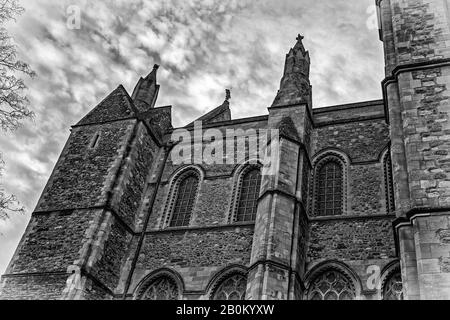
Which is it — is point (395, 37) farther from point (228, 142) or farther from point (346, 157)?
point (228, 142)

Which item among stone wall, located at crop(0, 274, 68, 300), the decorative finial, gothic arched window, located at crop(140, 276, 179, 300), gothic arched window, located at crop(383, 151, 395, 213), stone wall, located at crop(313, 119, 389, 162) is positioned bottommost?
stone wall, located at crop(0, 274, 68, 300)

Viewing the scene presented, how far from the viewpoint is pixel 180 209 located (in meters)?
16.3

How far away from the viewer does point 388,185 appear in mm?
13977

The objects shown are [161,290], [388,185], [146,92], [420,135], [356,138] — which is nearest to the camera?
[420,135]

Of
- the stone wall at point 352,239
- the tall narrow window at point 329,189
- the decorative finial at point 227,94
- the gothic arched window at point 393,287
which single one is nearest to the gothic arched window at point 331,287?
the stone wall at point 352,239

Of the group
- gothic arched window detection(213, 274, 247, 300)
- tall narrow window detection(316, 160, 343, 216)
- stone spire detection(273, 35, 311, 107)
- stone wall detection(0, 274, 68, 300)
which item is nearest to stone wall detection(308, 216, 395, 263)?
tall narrow window detection(316, 160, 343, 216)

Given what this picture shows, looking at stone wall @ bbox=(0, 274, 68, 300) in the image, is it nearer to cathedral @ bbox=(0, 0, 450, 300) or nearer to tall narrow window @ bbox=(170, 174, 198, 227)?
cathedral @ bbox=(0, 0, 450, 300)

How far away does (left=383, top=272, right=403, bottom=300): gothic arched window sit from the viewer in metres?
12.0

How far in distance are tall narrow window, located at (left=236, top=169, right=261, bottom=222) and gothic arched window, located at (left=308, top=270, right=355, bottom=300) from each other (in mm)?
2942

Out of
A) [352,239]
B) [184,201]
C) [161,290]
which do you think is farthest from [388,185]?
[161,290]

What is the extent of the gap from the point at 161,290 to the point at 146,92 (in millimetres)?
8358

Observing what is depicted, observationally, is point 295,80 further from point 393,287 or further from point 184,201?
point 393,287

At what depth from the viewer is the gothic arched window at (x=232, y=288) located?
526 inches

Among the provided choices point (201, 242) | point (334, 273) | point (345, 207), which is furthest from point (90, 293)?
point (345, 207)
